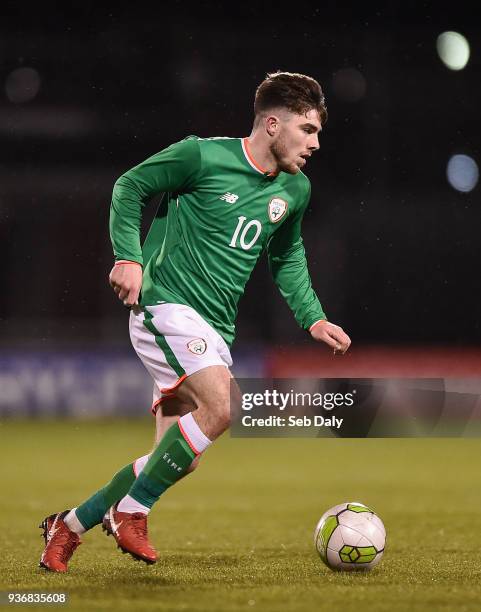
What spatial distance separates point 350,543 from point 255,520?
2.61 m

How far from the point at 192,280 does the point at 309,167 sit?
48.5 feet

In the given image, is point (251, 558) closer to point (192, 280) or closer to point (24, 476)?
point (192, 280)

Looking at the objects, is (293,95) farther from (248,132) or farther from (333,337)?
(248,132)

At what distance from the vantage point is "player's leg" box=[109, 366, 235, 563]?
4070 millimetres

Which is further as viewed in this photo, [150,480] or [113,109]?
[113,109]

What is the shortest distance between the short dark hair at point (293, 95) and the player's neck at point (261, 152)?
0.12 m

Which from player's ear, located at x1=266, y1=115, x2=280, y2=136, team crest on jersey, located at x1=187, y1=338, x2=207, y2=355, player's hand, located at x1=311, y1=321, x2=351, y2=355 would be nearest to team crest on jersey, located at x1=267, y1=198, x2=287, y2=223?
Answer: player's ear, located at x1=266, y1=115, x2=280, y2=136

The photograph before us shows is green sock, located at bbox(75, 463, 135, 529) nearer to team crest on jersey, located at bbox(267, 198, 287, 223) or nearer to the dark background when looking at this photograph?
team crest on jersey, located at bbox(267, 198, 287, 223)

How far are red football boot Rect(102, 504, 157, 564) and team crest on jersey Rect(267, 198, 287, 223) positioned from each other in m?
1.32

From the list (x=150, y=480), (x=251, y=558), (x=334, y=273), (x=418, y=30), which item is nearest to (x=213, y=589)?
(x=150, y=480)

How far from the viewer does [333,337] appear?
15.1 feet

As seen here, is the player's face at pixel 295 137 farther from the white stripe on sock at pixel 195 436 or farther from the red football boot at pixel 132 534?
the red football boot at pixel 132 534

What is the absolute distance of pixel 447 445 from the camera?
13.0 metres

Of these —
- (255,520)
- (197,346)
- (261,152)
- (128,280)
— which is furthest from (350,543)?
(255,520)
